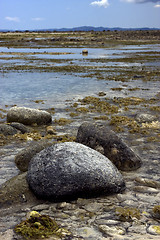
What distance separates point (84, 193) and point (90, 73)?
29.0m

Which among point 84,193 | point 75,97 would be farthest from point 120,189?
point 75,97

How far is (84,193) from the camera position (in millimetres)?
7352

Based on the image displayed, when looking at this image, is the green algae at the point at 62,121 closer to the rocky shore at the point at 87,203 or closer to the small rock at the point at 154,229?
the rocky shore at the point at 87,203

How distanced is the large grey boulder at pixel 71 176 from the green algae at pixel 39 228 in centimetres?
115

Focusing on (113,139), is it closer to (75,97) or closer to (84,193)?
(84,193)

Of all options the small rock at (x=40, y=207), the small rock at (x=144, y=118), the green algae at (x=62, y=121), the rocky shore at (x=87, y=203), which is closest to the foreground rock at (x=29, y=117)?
the green algae at (x=62, y=121)

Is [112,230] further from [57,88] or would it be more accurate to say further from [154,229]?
[57,88]

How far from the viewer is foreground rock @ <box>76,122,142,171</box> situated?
9594mm

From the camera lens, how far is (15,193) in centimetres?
761

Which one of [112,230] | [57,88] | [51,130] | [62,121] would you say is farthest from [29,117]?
[57,88]

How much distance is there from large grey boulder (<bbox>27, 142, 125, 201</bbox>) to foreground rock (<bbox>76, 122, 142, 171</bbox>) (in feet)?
5.54

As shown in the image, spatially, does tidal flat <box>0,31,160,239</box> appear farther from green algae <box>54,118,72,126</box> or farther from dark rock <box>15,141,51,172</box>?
dark rock <box>15,141,51,172</box>

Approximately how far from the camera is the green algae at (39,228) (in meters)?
5.70

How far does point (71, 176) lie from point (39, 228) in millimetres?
1769
